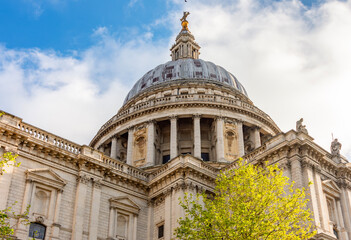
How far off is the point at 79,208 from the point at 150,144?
58.6ft

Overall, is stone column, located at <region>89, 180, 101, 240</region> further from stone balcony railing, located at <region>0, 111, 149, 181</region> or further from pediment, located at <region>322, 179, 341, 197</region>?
pediment, located at <region>322, 179, 341, 197</region>

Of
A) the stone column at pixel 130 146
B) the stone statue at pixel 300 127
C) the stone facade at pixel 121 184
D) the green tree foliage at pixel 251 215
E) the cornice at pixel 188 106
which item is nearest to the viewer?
the green tree foliage at pixel 251 215

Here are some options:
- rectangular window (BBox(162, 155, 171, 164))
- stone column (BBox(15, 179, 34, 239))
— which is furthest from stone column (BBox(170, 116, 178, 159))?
stone column (BBox(15, 179, 34, 239))

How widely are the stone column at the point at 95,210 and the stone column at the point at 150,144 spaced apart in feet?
46.3

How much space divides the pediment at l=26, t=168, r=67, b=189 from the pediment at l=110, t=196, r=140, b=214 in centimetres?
417

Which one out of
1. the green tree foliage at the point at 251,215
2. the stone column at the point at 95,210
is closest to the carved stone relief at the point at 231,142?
the stone column at the point at 95,210

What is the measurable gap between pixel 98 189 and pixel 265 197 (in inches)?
507

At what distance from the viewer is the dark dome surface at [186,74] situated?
55.9 metres

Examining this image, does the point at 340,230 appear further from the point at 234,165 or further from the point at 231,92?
the point at 231,92

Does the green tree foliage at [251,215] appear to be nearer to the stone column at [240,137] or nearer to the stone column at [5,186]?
the stone column at [5,186]

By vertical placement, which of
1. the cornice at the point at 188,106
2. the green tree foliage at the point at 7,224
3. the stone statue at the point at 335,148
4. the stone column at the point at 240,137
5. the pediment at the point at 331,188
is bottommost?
the green tree foliage at the point at 7,224

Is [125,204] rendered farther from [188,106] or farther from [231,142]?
[188,106]

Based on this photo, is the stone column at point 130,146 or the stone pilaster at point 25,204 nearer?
the stone pilaster at point 25,204

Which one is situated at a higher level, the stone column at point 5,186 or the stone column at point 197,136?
the stone column at point 197,136
